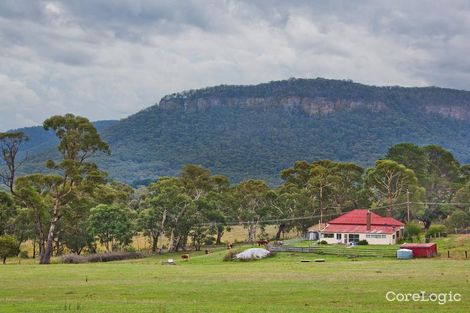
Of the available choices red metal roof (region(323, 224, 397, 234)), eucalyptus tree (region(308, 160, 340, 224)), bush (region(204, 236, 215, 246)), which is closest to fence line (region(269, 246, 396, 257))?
red metal roof (region(323, 224, 397, 234))

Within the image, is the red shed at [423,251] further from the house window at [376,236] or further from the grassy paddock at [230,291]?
the house window at [376,236]

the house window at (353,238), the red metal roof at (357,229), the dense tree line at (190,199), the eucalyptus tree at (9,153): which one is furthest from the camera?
the house window at (353,238)

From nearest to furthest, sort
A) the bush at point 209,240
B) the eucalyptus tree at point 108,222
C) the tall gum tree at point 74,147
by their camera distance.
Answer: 1. the tall gum tree at point 74,147
2. the eucalyptus tree at point 108,222
3. the bush at point 209,240

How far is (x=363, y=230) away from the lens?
8894 cm

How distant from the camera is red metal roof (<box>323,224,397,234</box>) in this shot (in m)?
87.4

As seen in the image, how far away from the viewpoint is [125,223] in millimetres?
84938

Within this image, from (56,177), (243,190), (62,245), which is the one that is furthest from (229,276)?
(243,190)

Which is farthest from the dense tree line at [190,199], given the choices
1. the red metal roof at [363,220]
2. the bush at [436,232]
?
the bush at [436,232]

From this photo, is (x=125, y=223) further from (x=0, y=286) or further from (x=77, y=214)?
(x=0, y=286)

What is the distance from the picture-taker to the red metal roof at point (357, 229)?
3442 inches

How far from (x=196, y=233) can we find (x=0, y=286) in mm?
63578

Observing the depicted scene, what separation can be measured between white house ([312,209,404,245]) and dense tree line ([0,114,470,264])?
283 inches

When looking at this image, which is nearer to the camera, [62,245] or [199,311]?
[199,311]
